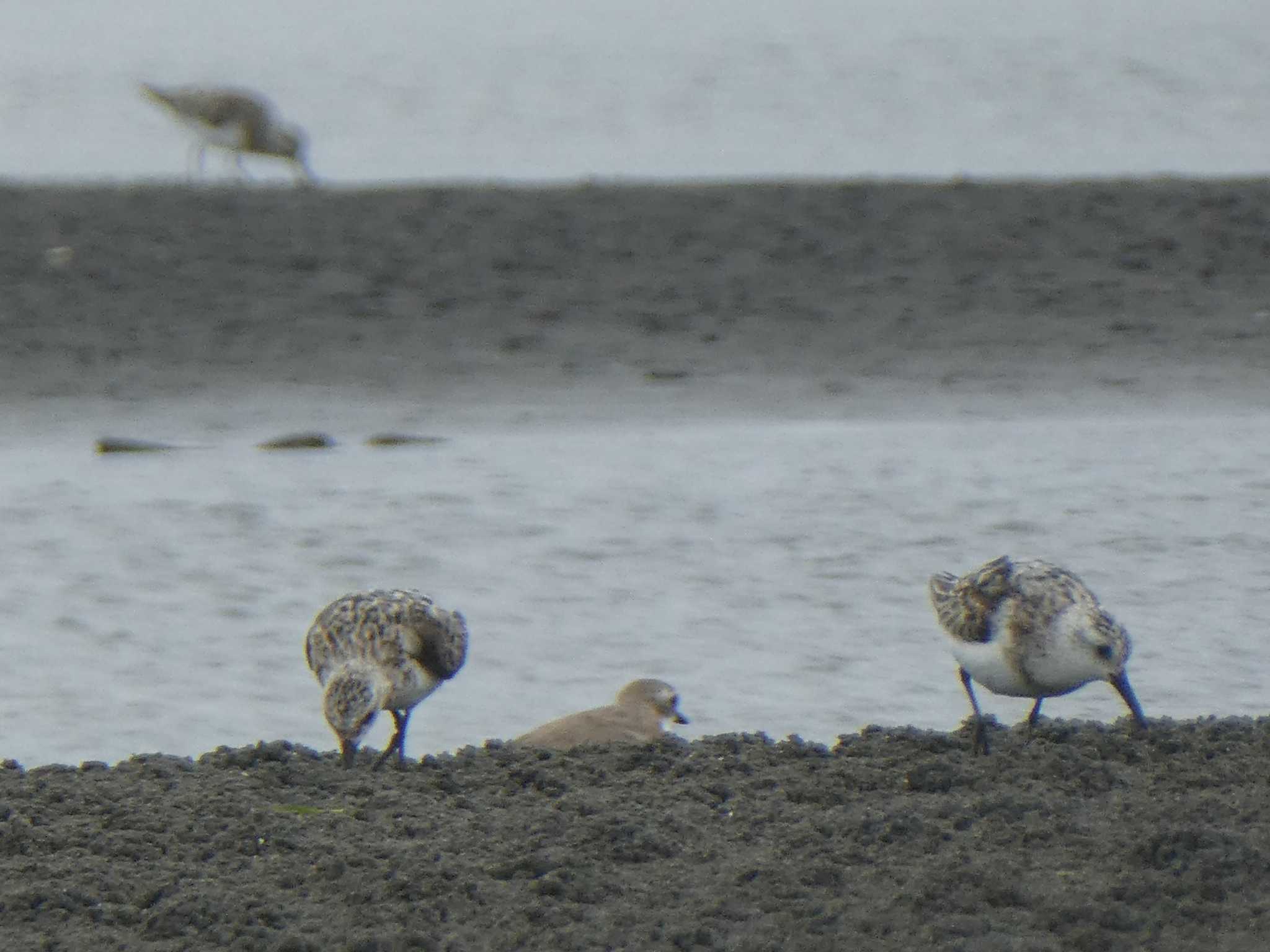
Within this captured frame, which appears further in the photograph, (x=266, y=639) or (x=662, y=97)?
(x=662, y=97)

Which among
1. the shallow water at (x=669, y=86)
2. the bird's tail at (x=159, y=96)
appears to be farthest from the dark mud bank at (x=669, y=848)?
the bird's tail at (x=159, y=96)

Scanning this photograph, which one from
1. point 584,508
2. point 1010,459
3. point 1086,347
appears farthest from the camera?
point 1086,347

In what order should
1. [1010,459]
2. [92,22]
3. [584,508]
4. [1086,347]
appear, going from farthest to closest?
[92,22] < [1086,347] < [1010,459] < [584,508]

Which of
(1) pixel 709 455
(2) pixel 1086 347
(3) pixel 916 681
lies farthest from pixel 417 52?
(3) pixel 916 681

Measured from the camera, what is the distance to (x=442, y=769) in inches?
249

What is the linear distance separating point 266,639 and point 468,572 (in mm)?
1358

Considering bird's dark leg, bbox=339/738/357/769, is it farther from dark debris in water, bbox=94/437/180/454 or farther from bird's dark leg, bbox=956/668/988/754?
dark debris in water, bbox=94/437/180/454

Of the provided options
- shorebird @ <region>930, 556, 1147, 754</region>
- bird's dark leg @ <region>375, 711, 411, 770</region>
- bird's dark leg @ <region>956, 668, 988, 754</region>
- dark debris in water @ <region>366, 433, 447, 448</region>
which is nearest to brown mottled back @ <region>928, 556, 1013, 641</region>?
shorebird @ <region>930, 556, 1147, 754</region>

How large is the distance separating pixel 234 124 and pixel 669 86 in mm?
5970

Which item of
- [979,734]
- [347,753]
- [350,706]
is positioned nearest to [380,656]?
[350,706]

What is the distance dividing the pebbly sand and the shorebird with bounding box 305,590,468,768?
0.77 feet

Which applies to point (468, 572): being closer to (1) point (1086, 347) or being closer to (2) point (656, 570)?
(2) point (656, 570)

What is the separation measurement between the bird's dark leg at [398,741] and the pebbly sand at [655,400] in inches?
4.8

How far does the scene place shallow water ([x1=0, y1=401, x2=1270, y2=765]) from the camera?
790 centimetres
